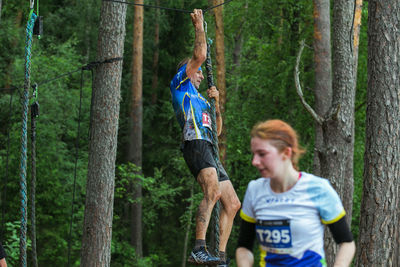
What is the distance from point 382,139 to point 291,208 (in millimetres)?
3797

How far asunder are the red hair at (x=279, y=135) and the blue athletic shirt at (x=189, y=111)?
252 centimetres

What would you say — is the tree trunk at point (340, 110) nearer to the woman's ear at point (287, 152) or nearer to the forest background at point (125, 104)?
the forest background at point (125, 104)

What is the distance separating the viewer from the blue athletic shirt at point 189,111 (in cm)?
532

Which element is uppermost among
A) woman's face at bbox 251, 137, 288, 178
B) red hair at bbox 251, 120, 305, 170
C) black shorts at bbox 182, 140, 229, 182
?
red hair at bbox 251, 120, 305, 170

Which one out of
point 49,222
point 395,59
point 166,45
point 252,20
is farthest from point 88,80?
point 395,59

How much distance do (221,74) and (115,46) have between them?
6257 millimetres

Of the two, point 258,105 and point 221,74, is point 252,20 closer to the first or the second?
point 258,105

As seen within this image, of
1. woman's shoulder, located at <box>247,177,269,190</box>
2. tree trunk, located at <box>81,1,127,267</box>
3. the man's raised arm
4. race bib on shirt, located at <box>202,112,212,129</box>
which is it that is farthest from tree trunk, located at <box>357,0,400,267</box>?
woman's shoulder, located at <box>247,177,269,190</box>

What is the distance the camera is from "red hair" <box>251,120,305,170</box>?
2.74 metres

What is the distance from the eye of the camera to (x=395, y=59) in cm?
625

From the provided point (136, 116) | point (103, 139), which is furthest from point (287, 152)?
point (136, 116)

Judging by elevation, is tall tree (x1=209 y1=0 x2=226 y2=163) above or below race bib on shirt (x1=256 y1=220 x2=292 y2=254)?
above

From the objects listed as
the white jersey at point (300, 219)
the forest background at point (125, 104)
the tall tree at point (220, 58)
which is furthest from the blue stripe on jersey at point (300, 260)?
the forest background at point (125, 104)

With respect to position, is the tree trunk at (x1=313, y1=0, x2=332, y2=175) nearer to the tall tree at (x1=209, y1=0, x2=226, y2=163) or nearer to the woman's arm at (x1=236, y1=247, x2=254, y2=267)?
the tall tree at (x1=209, y1=0, x2=226, y2=163)
